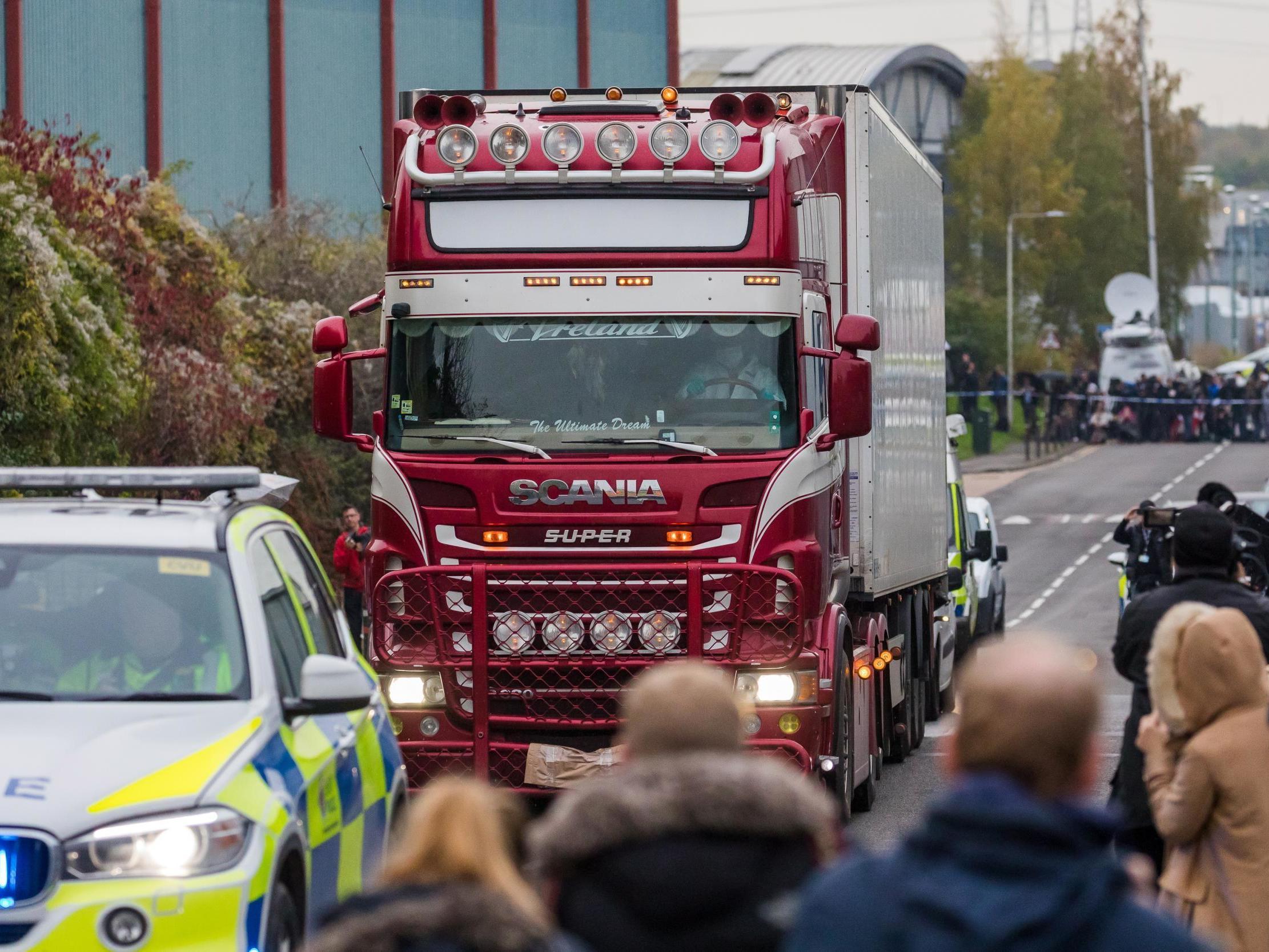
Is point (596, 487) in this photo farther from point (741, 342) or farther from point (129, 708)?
point (129, 708)

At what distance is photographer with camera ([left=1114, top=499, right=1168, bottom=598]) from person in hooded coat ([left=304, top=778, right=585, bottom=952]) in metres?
9.84

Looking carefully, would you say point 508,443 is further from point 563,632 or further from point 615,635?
point 615,635

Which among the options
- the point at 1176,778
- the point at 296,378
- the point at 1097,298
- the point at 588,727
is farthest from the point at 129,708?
the point at 1097,298

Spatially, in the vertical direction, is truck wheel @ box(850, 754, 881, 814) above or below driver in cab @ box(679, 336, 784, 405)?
below

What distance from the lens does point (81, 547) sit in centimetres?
735

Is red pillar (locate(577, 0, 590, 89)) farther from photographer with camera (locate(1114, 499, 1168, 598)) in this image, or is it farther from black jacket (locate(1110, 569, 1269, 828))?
black jacket (locate(1110, 569, 1269, 828))

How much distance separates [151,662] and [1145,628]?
9.84ft

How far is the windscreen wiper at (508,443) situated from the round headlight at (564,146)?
1.44 metres

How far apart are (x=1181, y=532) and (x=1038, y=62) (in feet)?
411

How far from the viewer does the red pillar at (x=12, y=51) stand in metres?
35.2

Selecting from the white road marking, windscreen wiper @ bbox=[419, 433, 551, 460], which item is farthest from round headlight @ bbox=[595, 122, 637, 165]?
the white road marking

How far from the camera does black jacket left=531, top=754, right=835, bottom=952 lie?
390 centimetres

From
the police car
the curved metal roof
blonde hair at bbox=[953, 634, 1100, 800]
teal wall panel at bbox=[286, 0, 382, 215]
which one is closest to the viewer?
blonde hair at bbox=[953, 634, 1100, 800]

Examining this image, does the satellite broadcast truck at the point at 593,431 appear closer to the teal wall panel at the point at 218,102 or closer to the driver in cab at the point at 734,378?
the driver in cab at the point at 734,378
